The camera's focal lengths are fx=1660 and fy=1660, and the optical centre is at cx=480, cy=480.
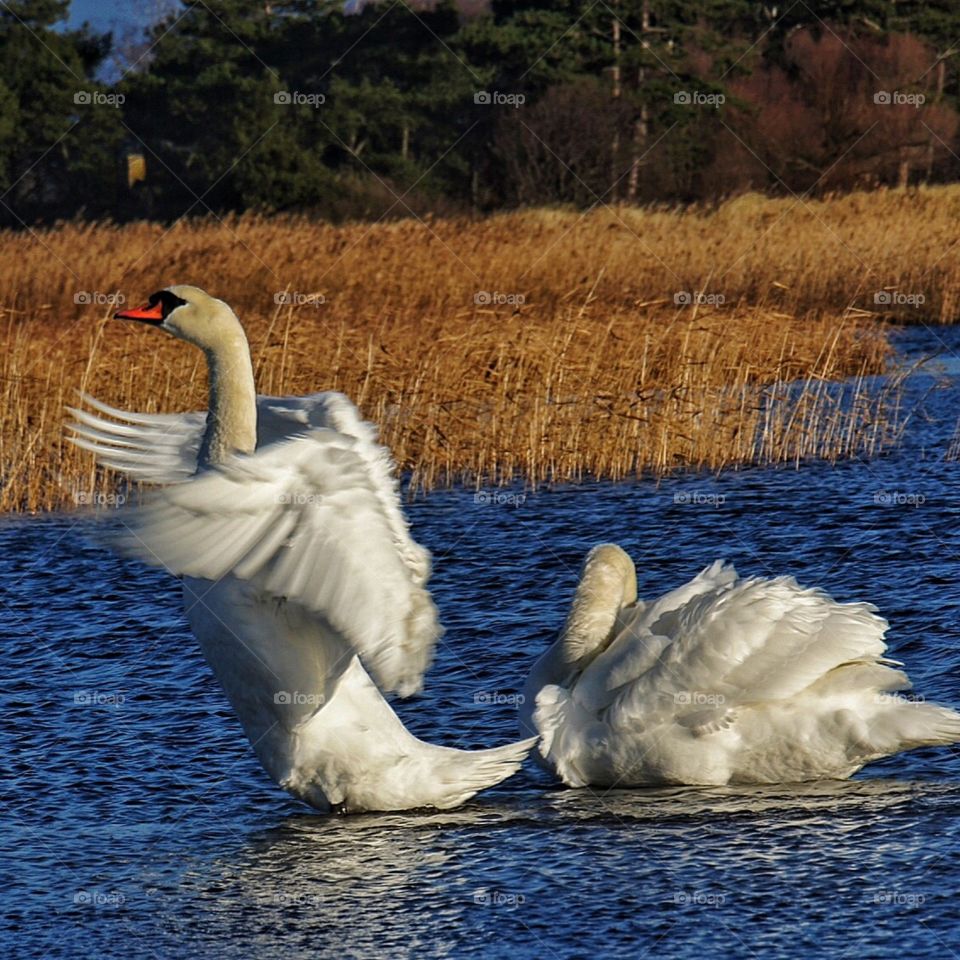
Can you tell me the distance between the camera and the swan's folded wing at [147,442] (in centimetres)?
532

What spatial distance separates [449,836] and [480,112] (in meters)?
41.2

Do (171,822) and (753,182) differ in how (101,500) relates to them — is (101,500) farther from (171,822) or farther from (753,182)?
(753,182)

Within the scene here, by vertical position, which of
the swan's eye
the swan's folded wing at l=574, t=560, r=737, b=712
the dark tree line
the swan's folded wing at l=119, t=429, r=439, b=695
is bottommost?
the swan's folded wing at l=574, t=560, r=737, b=712

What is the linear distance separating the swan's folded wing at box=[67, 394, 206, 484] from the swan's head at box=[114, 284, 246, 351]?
352 mm

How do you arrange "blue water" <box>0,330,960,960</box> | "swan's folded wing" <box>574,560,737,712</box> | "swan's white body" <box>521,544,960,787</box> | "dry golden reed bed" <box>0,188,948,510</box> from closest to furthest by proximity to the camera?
"blue water" <box>0,330,960,960</box>, "swan's white body" <box>521,544,960,787</box>, "swan's folded wing" <box>574,560,737,712</box>, "dry golden reed bed" <box>0,188,948,510</box>

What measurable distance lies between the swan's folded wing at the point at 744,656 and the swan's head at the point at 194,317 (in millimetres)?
2101

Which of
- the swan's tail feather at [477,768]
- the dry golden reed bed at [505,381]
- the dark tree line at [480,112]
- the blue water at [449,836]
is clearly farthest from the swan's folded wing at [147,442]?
the dark tree line at [480,112]

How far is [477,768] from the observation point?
6195 mm

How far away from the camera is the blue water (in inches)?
205

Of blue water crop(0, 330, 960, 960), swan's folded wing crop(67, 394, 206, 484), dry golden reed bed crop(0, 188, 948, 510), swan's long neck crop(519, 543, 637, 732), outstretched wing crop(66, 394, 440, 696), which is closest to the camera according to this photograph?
outstretched wing crop(66, 394, 440, 696)

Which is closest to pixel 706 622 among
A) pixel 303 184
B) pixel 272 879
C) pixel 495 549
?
pixel 272 879

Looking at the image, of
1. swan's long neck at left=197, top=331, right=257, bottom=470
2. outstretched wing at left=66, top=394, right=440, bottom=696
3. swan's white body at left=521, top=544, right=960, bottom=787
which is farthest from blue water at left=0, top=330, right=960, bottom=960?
swan's long neck at left=197, top=331, right=257, bottom=470

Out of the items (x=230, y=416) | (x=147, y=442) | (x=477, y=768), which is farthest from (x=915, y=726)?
(x=147, y=442)

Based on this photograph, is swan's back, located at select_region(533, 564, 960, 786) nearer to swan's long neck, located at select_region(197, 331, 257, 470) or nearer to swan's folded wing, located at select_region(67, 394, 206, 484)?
swan's long neck, located at select_region(197, 331, 257, 470)
